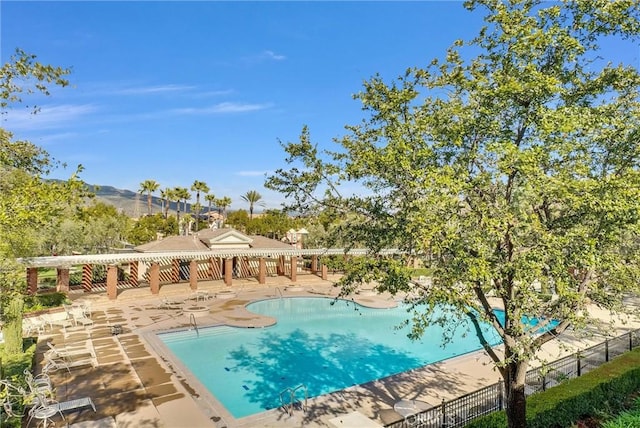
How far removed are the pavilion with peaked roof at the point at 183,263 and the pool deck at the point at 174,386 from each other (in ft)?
18.9

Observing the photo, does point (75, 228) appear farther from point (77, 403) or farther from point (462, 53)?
point (462, 53)

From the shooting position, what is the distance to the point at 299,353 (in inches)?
785

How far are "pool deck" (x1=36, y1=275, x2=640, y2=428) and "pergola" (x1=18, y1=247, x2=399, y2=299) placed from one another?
18.1 ft

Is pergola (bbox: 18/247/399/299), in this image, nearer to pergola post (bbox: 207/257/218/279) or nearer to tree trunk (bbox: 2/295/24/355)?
pergola post (bbox: 207/257/218/279)

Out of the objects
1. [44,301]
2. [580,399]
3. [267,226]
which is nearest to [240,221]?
[267,226]

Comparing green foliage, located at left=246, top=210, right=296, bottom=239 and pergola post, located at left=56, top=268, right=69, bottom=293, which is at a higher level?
green foliage, located at left=246, top=210, right=296, bottom=239

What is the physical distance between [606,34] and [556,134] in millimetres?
2870

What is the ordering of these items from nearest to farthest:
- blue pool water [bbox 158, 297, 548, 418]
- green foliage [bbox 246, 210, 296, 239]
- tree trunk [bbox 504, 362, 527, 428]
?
tree trunk [bbox 504, 362, 527, 428], blue pool water [bbox 158, 297, 548, 418], green foliage [bbox 246, 210, 296, 239]

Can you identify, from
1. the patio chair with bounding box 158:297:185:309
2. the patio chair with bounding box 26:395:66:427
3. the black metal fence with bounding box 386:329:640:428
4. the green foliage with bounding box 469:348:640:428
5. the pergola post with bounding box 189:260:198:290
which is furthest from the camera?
the pergola post with bounding box 189:260:198:290

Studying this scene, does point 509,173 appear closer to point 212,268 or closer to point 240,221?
point 212,268

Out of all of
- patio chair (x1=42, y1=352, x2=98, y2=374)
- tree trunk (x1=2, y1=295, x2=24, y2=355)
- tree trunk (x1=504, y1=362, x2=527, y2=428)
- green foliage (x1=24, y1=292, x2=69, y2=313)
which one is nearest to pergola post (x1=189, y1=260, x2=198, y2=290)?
green foliage (x1=24, y1=292, x2=69, y2=313)

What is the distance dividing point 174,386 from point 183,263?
85.5 ft

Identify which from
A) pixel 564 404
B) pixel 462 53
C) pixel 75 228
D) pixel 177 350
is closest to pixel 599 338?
pixel 564 404

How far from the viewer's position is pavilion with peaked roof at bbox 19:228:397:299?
92.8ft
